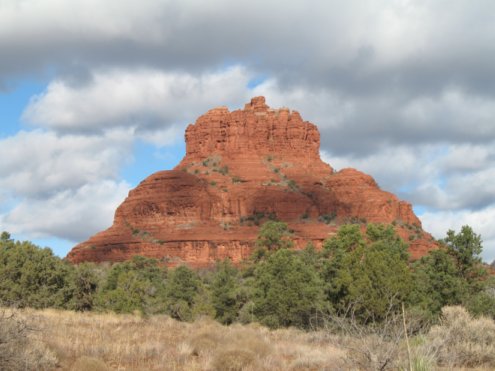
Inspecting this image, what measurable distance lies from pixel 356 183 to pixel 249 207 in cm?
2553

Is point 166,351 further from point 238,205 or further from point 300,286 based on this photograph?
point 238,205

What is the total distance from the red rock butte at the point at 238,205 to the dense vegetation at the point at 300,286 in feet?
239

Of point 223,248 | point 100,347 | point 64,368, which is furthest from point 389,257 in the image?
point 223,248

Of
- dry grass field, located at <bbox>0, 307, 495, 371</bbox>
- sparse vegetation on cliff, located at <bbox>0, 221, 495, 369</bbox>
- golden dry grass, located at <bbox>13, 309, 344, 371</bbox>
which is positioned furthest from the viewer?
sparse vegetation on cliff, located at <bbox>0, 221, 495, 369</bbox>

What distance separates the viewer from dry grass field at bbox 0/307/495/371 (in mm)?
12781

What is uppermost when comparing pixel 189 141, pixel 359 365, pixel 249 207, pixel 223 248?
pixel 189 141

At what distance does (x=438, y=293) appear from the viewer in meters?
33.8

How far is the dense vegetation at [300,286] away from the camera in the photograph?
1336 inches

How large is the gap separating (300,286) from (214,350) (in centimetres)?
1911

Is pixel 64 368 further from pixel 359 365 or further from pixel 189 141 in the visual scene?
pixel 189 141

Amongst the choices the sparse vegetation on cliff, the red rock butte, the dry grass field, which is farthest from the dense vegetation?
the red rock butte

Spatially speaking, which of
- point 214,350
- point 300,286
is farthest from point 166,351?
point 300,286

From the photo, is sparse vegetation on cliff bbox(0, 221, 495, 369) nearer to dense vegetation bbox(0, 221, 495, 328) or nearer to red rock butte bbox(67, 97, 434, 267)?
dense vegetation bbox(0, 221, 495, 328)

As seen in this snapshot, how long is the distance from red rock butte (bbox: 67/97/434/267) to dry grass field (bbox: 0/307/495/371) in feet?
320
